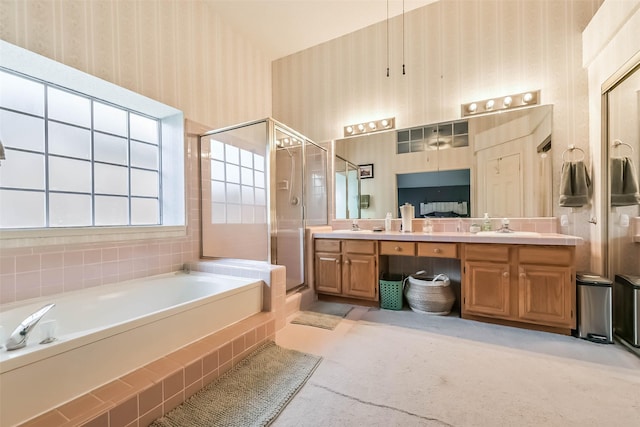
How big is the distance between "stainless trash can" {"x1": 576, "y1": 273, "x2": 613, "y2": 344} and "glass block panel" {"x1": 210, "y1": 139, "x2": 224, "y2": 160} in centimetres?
337

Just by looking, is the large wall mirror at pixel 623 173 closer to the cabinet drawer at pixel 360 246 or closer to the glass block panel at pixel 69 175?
the cabinet drawer at pixel 360 246

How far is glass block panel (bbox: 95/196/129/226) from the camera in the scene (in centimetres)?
207

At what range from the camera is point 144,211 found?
2371 millimetres

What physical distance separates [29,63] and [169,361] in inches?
79.7

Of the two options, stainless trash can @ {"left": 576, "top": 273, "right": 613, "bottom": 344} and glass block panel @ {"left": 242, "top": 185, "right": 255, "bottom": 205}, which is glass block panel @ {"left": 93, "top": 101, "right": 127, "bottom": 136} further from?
stainless trash can @ {"left": 576, "top": 273, "right": 613, "bottom": 344}

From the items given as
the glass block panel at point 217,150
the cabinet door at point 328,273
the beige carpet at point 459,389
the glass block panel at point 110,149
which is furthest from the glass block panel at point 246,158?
the beige carpet at point 459,389

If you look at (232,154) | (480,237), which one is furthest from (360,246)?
(232,154)

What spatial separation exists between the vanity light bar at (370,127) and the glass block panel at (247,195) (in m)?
1.41

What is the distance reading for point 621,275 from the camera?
1.94 meters

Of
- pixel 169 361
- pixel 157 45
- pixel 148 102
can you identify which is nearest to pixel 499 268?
pixel 169 361

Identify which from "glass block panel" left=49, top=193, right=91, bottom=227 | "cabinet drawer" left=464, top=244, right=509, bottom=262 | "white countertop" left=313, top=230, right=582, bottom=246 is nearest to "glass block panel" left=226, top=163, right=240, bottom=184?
"white countertop" left=313, top=230, right=582, bottom=246

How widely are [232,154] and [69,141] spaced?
1.34 m

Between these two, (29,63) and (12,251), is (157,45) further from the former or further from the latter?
(12,251)

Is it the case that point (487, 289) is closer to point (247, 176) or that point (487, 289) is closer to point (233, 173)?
point (247, 176)
